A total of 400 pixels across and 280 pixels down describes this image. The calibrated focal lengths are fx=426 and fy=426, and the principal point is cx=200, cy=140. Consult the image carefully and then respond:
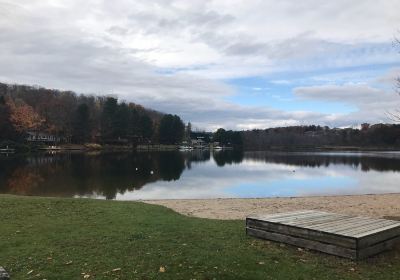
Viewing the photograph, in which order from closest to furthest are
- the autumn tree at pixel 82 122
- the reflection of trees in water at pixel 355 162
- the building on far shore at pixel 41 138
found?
the reflection of trees in water at pixel 355 162 < the building on far shore at pixel 41 138 < the autumn tree at pixel 82 122

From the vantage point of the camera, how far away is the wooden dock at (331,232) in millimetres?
7824

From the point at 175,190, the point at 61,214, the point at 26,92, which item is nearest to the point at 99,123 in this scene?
the point at 26,92

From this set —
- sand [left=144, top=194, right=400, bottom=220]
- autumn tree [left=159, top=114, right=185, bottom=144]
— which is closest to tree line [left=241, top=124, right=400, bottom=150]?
autumn tree [left=159, top=114, right=185, bottom=144]

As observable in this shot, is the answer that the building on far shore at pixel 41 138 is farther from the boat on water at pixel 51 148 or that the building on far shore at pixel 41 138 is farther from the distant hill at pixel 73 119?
the boat on water at pixel 51 148

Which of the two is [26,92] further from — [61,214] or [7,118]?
[61,214]

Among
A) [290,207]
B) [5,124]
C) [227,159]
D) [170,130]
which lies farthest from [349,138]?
[290,207]

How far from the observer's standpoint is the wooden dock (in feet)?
25.7

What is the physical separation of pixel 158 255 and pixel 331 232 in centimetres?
329

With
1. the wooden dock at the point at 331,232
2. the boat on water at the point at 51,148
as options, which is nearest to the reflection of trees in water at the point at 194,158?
the boat on water at the point at 51,148

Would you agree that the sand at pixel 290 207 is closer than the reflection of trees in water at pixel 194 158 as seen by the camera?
Yes

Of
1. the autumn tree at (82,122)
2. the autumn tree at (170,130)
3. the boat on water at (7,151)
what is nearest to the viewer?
the boat on water at (7,151)

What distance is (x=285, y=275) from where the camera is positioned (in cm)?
694

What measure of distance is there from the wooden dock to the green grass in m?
0.19

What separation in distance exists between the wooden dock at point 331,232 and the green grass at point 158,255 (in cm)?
19
